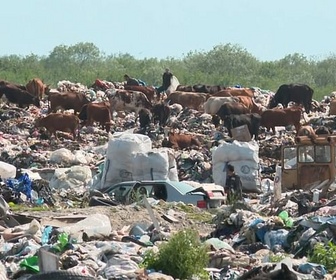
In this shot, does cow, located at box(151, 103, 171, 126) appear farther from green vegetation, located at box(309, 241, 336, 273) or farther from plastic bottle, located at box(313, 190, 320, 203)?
green vegetation, located at box(309, 241, 336, 273)

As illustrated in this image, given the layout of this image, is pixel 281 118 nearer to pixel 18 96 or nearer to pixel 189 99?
pixel 189 99

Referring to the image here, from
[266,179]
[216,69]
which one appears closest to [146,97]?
[266,179]

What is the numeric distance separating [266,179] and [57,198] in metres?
5.25

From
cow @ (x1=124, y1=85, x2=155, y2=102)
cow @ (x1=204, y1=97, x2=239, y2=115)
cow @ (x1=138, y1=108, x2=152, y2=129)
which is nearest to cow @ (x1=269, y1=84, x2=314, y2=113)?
cow @ (x1=204, y1=97, x2=239, y2=115)

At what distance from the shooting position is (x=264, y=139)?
34656mm

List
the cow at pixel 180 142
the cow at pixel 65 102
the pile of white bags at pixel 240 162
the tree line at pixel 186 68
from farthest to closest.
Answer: the tree line at pixel 186 68, the cow at pixel 65 102, the cow at pixel 180 142, the pile of white bags at pixel 240 162

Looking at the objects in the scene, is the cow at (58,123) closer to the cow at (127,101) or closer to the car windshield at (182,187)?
the cow at (127,101)

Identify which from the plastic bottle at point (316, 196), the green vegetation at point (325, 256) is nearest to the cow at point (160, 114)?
the plastic bottle at point (316, 196)

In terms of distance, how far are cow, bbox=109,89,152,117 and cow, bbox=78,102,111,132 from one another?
372 cm

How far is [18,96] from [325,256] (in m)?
28.4

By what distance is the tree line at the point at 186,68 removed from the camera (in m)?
64.6

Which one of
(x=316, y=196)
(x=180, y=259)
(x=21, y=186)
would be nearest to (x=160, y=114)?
(x=21, y=186)

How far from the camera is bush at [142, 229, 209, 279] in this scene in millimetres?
13422

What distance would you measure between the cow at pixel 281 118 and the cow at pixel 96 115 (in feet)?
14.2
